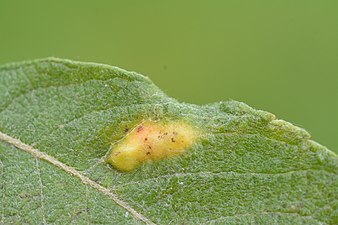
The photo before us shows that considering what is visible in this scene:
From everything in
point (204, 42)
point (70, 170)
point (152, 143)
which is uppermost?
point (204, 42)

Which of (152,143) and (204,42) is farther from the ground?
(204,42)

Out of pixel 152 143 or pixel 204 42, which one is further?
pixel 204 42

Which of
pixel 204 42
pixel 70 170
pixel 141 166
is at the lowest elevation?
pixel 70 170

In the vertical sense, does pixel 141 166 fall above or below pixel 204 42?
below

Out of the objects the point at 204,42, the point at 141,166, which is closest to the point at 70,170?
the point at 141,166

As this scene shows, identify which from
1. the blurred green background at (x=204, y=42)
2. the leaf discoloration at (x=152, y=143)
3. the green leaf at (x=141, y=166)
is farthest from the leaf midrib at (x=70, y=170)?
the blurred green background at (x=204, y=42)

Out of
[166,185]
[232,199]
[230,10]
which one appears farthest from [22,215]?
[230,10]

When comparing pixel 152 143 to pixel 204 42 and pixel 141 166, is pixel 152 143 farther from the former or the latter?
pixel 204 42

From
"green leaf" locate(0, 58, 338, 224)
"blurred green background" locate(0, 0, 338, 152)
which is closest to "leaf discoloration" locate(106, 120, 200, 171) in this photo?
"green leaf" locate(0, 58, 338, 224)
